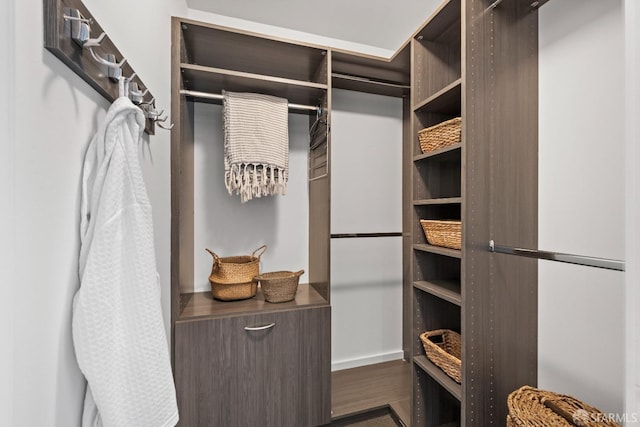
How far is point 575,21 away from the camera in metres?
1.18

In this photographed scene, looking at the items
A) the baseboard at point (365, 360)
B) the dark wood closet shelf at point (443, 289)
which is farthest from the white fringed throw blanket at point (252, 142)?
the baseboard at point (365, 360)

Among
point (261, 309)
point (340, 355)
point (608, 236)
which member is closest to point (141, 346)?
point (261, 309)

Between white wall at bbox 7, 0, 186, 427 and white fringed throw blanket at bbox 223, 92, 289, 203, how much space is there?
90cm

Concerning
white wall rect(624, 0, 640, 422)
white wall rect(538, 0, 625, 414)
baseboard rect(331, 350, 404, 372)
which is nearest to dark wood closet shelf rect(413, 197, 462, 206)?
white wall rect(538, 0, 625, 414)

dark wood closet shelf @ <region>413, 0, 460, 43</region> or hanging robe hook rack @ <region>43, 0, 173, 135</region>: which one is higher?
dark wood closet shelf @ <region>413, 0, 460, 43</region>

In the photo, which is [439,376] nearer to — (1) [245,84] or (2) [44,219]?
(2) [44,219]

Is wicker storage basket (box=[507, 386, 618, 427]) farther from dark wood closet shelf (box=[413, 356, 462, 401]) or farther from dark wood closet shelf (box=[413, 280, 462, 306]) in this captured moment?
dark wood closet shelf (box=[413, 280, 462, 306])

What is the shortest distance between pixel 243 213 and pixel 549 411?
1794mm

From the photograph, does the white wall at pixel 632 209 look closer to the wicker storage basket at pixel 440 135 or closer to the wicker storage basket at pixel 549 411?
the wicker storage basket at pixel 549 411

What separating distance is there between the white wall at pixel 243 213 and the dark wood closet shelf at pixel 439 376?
0.93 m

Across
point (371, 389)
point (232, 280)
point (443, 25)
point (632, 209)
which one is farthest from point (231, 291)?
point (443, 25)

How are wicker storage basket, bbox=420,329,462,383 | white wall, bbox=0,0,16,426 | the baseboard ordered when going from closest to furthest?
white wall, bbox=0,0,16,426
wicker storage basket, bbox=420,329,462,383
the baseboard

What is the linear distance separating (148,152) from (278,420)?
1495 mm

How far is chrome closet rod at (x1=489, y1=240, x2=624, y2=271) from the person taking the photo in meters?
0.84
